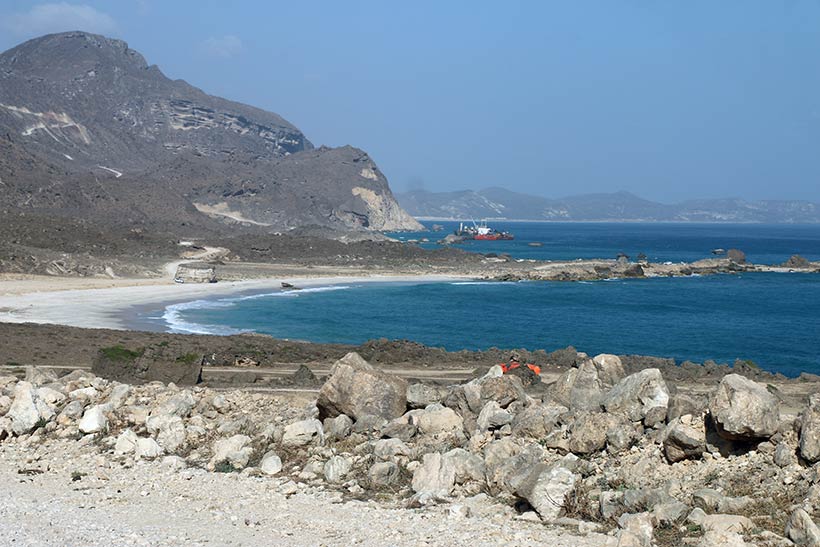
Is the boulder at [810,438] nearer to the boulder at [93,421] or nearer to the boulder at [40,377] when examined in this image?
the boulder at [93,421]

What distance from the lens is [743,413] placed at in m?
9.51

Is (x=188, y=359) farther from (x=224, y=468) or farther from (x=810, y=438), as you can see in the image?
(x=810, y=438)

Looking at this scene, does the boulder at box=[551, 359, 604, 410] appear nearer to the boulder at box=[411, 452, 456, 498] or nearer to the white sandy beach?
the boulder at box=[411, 452, 456, 498]

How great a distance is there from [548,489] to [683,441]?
162 cm

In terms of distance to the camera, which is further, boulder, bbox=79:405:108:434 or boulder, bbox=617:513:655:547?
boulder, bbox=79:405:108:434

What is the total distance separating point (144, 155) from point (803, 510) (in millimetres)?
196477

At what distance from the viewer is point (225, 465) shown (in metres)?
11.7

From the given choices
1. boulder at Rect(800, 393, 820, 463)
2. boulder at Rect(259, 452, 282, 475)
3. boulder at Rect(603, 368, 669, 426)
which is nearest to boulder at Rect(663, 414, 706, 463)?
boulder at Rect(603, 368, 669, 426)

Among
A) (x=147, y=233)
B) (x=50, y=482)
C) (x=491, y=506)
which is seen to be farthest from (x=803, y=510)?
(x=147, y=233)

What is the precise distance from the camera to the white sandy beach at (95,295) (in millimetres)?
41594

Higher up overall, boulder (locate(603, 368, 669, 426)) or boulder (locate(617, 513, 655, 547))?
boulder (locate(603, 368, 669, 426))

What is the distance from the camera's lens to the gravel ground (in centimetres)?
898

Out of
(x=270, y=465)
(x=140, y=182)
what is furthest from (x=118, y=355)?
(x=140, y=182)

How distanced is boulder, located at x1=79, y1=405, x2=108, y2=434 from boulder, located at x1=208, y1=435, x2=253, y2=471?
215cm
